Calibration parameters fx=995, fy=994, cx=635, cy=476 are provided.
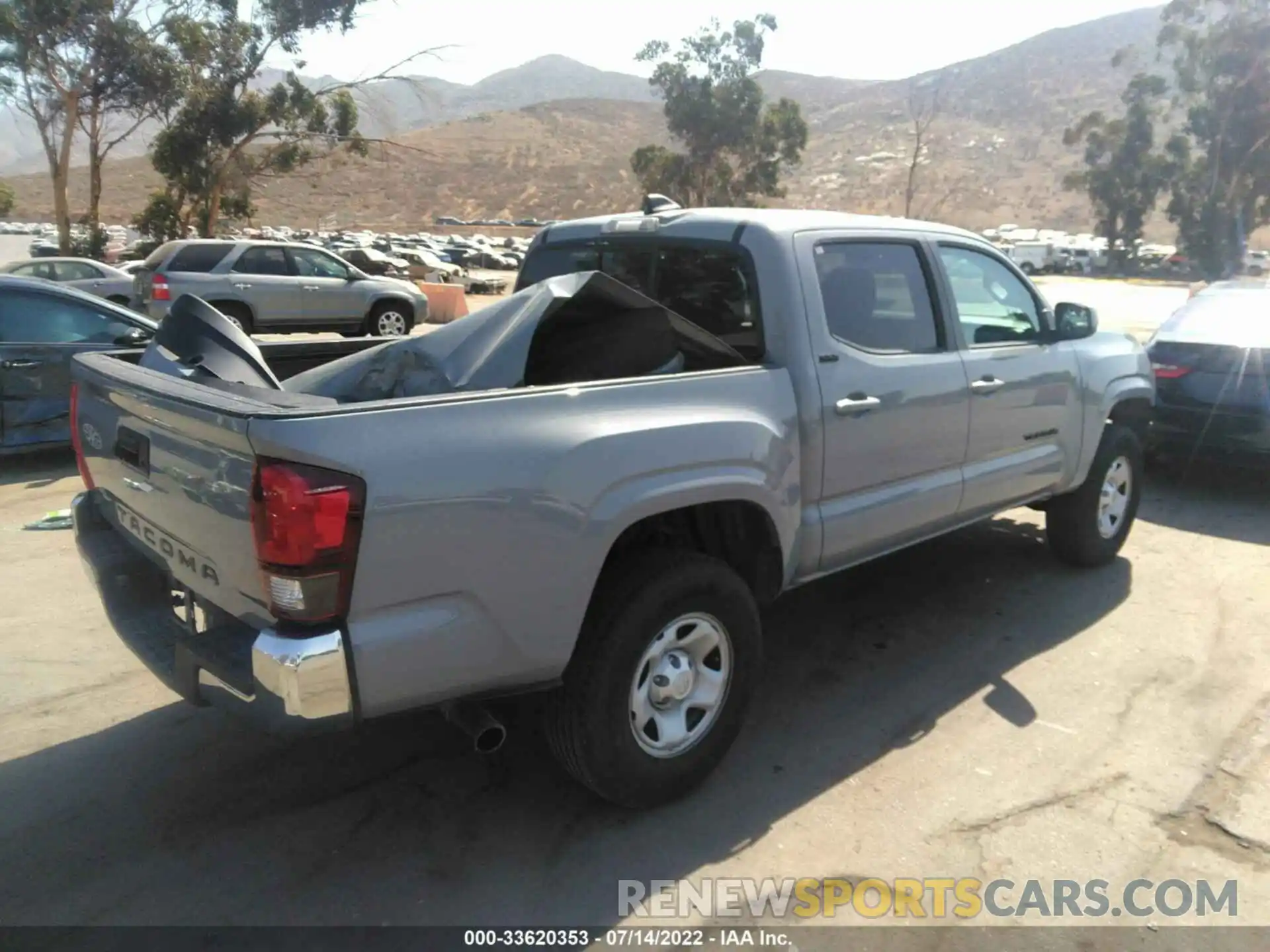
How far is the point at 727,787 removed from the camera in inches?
137

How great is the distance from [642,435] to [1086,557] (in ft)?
12.1

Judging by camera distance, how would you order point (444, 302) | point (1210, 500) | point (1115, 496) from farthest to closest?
point (444, 302), point (1210, 500), point (1115, 496)

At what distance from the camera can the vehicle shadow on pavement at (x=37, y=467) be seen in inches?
293

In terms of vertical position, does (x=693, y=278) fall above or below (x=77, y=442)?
above

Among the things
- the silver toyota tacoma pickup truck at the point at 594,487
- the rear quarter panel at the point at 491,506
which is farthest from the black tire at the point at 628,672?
the rear quarter panel at the point at 491,506

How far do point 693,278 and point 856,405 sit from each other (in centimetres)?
84

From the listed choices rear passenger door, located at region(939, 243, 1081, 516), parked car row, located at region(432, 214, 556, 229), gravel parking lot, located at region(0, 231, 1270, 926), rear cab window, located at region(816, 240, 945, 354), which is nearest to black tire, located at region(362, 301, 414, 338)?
gravel parking lot, located at region(0, 231, 1270, 926)

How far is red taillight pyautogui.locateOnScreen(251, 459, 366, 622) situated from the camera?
240 centimetres

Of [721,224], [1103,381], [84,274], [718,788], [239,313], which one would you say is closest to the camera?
[718,788]

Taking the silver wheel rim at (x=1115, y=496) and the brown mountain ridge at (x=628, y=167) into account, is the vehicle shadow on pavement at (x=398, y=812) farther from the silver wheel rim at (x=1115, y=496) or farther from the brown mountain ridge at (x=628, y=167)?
the brown mountain ridge at (x=628, y=167)

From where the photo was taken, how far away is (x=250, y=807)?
130 inches

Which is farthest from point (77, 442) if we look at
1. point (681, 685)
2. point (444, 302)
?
point (444, 302)

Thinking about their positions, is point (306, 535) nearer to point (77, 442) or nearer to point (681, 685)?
point (681, 685)

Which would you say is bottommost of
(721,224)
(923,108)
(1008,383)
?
(1008,383)
